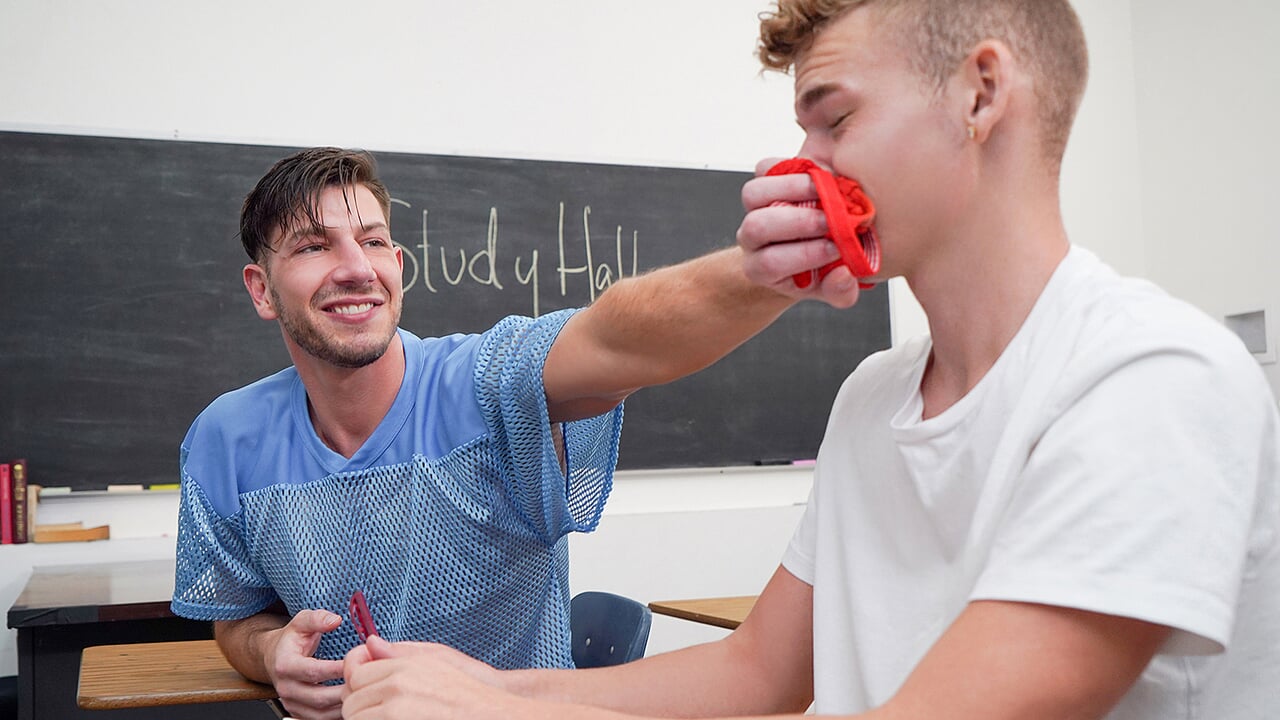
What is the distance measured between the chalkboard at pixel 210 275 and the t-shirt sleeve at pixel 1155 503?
328cm

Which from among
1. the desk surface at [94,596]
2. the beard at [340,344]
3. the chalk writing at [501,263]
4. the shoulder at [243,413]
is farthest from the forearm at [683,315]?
the chalk writing at [501,263]

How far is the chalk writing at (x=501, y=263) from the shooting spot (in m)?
3.90

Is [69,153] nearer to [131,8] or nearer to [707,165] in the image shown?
[131,8]

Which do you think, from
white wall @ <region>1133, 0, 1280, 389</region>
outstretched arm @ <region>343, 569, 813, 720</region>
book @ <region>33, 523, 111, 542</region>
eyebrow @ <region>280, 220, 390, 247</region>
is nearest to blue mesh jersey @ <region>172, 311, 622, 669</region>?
eyebrow @ <region>280, 220, 390, 247</region>

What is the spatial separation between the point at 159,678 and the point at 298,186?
819 millimetres

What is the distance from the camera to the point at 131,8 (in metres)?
3.62

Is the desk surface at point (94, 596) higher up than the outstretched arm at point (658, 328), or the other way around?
the outstretched arm at point (658, 328)

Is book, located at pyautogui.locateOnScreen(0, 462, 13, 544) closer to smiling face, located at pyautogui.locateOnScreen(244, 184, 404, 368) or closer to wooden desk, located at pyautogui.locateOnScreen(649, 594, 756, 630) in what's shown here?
smiling face, located at pyautogui.locateOnScreen(244, 184, 404, 368)

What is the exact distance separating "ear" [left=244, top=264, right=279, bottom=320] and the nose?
0.59 ft

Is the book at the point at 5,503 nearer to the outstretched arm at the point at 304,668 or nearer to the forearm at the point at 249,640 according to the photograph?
the forearm at the point at 249,640

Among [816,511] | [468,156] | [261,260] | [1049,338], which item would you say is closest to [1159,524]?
[1049,338]

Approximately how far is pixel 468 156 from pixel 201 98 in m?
0.90

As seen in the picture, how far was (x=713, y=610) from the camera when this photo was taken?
7.75 ft

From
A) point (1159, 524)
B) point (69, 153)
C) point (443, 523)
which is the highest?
point (69, 153)
